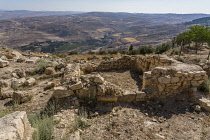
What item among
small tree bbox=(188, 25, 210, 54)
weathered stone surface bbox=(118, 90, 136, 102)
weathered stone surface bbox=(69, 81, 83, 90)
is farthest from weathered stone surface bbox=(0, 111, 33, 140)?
small tree bbox=(188, 25, 210, 54)

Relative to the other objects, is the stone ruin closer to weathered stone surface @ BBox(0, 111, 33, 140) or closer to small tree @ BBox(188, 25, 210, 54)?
weathered stone surface @ BBox(0, 111, 33, 140)

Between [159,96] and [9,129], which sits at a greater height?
[9,129]

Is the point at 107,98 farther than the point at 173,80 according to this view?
No

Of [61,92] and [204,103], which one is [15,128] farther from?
[204,103]

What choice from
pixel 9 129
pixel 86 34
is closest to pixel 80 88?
pixel 9 129

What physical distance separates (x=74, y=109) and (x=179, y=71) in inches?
167

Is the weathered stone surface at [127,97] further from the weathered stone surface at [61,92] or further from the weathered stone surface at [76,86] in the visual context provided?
the weathered stone surface at [61,92]

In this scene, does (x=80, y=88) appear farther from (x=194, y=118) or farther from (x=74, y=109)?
(x=194, y=118)

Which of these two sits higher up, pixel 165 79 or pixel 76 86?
pixel 165 79

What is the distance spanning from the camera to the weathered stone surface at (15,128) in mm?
2559

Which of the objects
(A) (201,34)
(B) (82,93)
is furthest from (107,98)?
(A) (201,34)

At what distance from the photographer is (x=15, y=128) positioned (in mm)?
2760

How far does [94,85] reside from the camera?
5328mm

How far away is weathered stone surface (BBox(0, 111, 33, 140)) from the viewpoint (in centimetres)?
256
